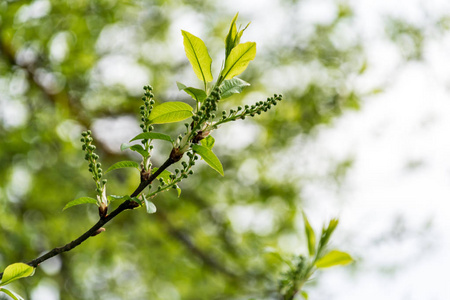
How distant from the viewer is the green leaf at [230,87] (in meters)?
0.95

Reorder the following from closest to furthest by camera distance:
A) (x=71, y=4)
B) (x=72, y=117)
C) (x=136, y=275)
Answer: (x=71, y=4)
(x=72, y=117)
(x=136, y=275)

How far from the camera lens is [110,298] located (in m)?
3.98

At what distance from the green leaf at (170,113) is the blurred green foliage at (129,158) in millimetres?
1912

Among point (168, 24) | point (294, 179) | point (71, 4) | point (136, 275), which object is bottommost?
point (136, 275)

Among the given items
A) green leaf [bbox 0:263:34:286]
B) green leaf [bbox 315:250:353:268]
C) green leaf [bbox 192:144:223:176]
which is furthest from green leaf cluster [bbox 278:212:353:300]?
green leaf [bbox 0:263:34:286]

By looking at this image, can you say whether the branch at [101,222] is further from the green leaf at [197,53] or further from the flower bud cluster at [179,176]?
the green leaf at [197,53]

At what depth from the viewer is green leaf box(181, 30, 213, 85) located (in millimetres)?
984

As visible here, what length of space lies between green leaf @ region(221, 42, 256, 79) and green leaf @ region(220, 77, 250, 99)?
35 mm

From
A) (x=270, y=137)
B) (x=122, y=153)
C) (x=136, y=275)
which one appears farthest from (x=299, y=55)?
(x=136, y=275)

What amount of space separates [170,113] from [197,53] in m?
0.15

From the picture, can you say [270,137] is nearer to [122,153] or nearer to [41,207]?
[122,153]

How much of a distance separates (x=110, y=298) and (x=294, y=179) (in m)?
2.01

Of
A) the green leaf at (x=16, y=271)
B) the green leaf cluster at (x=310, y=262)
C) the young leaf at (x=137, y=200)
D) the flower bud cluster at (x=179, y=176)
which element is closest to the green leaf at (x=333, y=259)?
the green leaf cluster at (x=310, y=262)

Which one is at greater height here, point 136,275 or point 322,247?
point 136,275
